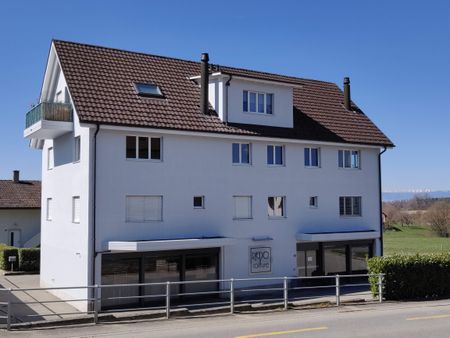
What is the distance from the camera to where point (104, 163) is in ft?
68.1

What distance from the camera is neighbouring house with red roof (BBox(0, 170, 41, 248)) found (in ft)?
130

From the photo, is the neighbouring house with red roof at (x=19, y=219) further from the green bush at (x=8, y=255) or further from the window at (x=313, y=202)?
the window at (x=313, y=202)

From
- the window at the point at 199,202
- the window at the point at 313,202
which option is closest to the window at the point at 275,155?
the window at the point at 313,202

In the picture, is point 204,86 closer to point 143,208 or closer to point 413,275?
point 143,208

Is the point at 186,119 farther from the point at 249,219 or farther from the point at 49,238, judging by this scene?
the point at 49,238

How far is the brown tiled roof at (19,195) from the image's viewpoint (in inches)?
1572

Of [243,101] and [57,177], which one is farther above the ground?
[243,101]

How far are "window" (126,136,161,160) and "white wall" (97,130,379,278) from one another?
0.82ft

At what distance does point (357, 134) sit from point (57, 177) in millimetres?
14593

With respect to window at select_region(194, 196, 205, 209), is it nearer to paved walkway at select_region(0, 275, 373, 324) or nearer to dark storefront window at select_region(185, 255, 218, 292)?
dark storefront window at select_region(185, 255, 218, 292)

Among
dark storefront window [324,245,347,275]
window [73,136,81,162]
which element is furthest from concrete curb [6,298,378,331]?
window [73,136,81,162]

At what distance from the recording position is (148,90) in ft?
78.0

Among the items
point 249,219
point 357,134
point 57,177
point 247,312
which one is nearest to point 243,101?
point 249,219

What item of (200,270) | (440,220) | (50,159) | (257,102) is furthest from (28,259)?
(440,220)
